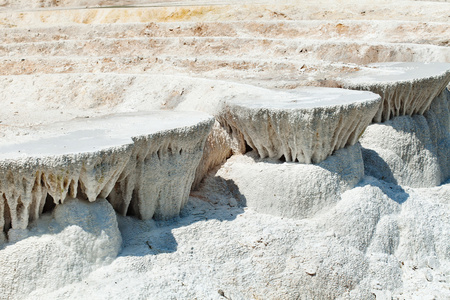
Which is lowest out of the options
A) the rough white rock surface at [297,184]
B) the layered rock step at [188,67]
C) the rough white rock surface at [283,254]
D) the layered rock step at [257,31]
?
the rough white rock surface at [283,254]

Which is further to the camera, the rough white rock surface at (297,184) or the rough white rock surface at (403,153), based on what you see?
the rough white rock surface at (403,153)

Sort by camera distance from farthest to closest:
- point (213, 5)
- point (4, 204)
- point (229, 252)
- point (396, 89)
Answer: point (213, 5), point (396, 89), point (229, 252), point (4, 204)

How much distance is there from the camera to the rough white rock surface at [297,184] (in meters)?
8.25

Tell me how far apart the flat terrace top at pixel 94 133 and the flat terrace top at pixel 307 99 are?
36.6 inches

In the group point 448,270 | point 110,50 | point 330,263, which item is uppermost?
point 110,50

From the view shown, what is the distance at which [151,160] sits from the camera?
295 inches

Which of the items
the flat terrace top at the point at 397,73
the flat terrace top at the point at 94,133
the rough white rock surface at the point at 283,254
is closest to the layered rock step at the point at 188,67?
the flat terrace top at the point at 397,73

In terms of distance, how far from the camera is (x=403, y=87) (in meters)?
9.74

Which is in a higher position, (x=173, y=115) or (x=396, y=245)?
(x=173, y=115)

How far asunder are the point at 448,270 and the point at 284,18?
456 inches

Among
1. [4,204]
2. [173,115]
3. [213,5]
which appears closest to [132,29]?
[213,5]

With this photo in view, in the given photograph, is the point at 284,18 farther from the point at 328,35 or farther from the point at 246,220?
the point at 246,220

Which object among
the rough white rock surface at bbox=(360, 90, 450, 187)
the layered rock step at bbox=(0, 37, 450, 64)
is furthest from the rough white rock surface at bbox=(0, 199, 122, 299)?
the layered rock step at bbox=(0, 37, 450, 64)

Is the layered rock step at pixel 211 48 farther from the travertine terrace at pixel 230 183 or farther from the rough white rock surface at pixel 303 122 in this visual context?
the rough white rock surface at pixel 303 122
